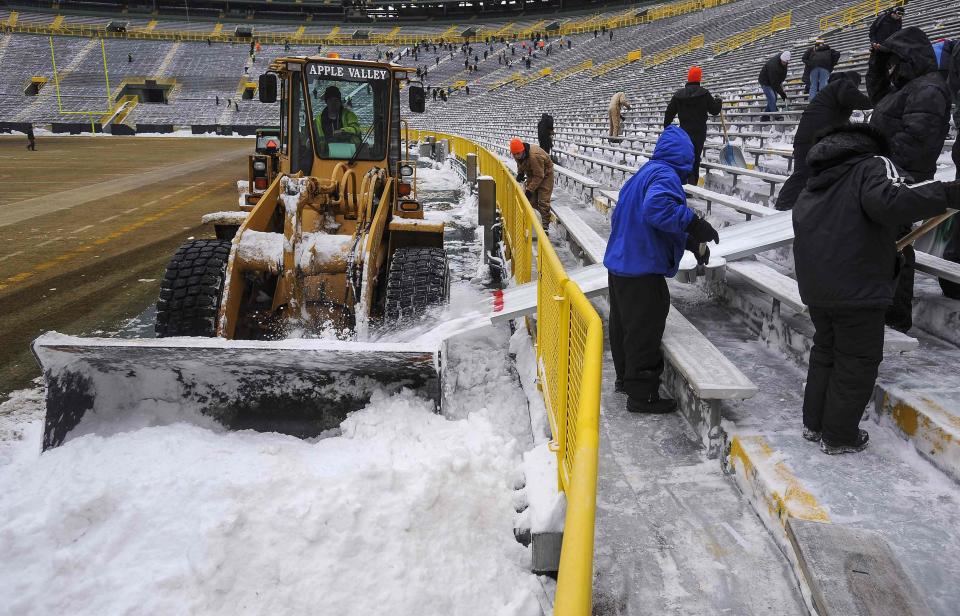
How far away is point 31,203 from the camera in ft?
49.6

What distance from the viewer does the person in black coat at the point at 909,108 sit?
155 inches

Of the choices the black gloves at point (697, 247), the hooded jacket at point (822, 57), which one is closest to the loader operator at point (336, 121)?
the black gloves at point (697, 247)

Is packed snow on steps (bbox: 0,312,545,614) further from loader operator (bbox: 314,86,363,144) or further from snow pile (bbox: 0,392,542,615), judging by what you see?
loader operator (bbox: 314,86,363,144)

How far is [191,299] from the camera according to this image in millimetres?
5164

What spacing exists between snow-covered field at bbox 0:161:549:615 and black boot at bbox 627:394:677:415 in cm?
64

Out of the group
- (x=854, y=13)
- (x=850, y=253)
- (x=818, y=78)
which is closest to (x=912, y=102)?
(x=850, y=253)

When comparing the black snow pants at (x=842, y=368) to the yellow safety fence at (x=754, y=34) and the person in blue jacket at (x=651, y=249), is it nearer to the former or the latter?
the person in blue jacket at (x=651, y=249)

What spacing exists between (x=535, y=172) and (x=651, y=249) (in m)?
5.49

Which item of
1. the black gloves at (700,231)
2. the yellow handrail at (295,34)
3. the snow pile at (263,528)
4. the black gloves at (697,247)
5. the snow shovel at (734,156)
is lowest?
the snow pile at (263,528)

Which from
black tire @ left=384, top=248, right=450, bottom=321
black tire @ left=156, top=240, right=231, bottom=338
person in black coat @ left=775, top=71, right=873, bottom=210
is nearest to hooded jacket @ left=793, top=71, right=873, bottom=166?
person in black coat @ left=775, top=71, right=873, bottom=210

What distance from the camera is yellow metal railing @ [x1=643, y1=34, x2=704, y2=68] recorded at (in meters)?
34.3

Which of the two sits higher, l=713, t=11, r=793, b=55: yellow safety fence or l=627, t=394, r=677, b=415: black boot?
l=713, t=11, r=793, b=55: yellow safety fence

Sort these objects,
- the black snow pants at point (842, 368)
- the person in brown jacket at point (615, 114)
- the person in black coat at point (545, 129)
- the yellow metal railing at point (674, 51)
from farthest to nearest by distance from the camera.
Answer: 1. the yellow metal railing at point (674, 51)
2. the person in brown jacket at point (615, 114)
3. the person in black coat at point (545, 129)
4. the black snow pants at point (842, 368)

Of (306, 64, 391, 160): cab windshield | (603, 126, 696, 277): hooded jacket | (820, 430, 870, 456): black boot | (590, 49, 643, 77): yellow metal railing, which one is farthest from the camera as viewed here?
(590, 49, 643, 77): yellow metal railing
